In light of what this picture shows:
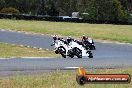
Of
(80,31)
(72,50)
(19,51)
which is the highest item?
(72,50)

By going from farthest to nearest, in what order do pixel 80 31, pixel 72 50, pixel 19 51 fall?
pixel 80 31, pixel 19 51, pixel 72 50

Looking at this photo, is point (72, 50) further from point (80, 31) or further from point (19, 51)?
point (80, 31)

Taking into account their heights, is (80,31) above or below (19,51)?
below

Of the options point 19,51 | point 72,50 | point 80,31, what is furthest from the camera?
point 80,31

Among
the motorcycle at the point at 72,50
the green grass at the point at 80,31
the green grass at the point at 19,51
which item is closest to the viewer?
the motorcycle at the point at 72,50

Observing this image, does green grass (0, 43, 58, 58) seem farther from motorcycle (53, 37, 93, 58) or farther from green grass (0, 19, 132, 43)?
green grass (0, 19, 132, 43)

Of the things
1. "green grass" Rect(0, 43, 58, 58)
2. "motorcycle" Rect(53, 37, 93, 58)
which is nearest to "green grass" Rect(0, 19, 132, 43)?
"green grass" Rect(0, 43, 58, 58)

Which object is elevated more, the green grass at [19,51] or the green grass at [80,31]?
the green grass at [19,51]

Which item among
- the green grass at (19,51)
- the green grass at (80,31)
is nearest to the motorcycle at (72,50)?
the green grass at (19,51)

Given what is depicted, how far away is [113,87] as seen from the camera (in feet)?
30.0

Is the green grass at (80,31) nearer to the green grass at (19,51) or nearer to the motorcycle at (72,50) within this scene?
the green grass at (19,51)

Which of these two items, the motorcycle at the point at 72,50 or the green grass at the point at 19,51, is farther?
the green grass at the point at 19,51

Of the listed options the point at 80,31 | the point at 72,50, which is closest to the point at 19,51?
the point at 72,50

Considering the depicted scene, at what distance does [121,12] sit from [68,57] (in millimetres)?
47639
